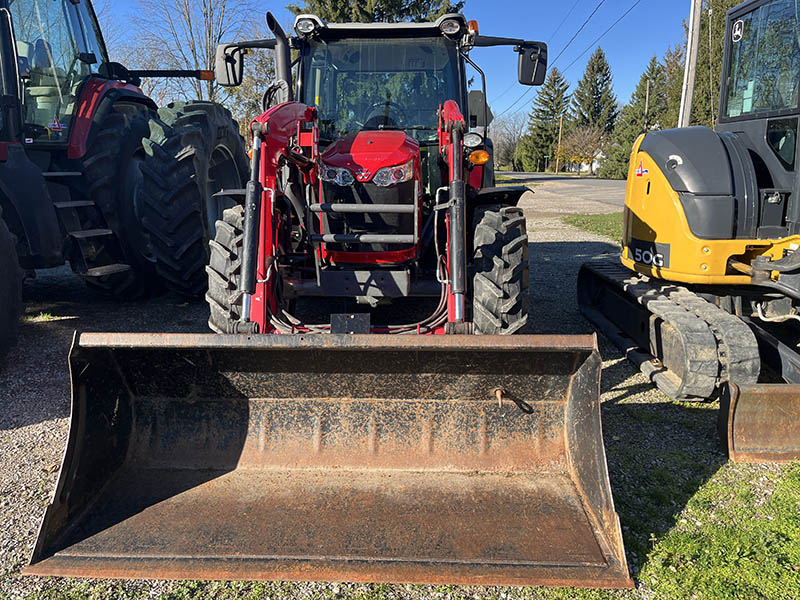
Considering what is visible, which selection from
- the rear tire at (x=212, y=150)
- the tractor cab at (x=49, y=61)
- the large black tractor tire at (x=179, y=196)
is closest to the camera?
the tractor cab at (x=49, y=61)

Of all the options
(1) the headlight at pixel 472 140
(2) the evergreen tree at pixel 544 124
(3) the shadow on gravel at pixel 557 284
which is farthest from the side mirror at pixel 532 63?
(2) the evergreen tree at pixel 544 124

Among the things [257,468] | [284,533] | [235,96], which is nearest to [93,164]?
[257,468]

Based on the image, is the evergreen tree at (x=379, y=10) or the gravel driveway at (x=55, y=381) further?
the evergreen tree at (x=379, y=10)

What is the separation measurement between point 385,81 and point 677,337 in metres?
2.95

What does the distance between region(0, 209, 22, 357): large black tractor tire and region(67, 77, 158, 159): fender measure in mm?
1460

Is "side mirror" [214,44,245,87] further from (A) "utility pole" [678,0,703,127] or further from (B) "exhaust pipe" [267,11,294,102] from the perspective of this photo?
(A) "utility pole" [678,0,703,127]

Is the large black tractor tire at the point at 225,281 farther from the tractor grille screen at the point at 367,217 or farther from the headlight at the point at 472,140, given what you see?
the headlight at the point at 472,140

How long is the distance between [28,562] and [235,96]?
24.4 metres

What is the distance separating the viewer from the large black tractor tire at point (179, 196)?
17.7 ft

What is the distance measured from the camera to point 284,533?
248 centimetres

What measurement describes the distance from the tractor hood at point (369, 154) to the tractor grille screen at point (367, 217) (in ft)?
0.38

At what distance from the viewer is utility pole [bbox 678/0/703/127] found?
1306cm

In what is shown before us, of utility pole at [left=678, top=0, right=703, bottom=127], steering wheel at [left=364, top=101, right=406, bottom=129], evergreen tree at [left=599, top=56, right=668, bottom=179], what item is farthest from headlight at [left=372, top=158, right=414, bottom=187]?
evergreen tree at [left=599, top=56, right=668, bottom=179]

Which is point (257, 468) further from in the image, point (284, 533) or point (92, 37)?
point (92, 37)
